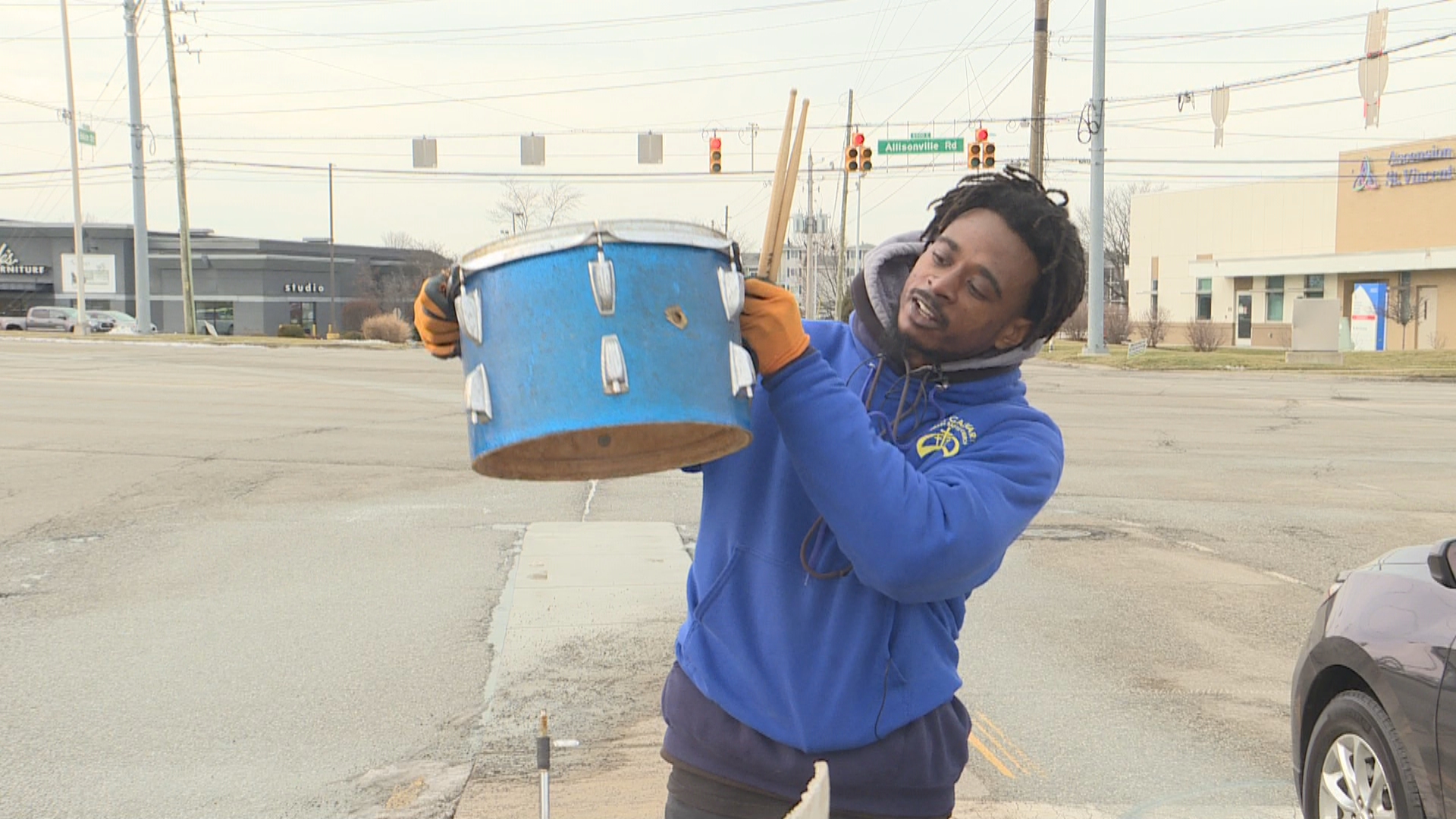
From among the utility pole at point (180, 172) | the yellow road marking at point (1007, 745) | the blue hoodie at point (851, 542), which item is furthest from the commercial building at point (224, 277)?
the blue hoodie at point (851, 542)

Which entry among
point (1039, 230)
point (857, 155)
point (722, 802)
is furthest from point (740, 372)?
point (857, 155)

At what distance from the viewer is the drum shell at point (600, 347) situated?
172 centimetres

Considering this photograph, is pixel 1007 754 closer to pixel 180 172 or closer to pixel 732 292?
pixel 732 292

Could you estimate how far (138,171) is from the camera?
136 feet

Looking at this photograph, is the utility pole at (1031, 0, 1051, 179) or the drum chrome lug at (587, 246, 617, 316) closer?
the drum chrome lug at (587, 246, 617, 316)

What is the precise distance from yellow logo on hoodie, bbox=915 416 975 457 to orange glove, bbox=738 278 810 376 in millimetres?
328

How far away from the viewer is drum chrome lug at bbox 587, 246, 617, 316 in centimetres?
175

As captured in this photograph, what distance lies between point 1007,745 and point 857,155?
1063 inches

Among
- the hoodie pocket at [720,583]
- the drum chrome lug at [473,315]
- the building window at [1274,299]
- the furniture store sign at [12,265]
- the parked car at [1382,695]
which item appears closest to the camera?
the drum chrome lug at [473,315]

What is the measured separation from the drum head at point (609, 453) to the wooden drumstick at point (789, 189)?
0.28 m

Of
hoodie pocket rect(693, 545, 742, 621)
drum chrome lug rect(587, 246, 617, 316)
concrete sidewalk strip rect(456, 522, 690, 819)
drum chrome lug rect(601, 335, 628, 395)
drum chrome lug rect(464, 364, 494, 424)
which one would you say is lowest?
concrete sidewalk strip rect(456, 522, 690, 819)

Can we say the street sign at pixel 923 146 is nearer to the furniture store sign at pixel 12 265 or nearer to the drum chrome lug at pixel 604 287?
the drum chrome lug at pixel 604 287

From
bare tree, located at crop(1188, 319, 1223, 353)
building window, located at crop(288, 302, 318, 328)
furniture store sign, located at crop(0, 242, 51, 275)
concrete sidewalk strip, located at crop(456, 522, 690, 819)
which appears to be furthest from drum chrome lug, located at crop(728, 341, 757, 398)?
furniture store sign, located at crop(0, 242, 51, 275)

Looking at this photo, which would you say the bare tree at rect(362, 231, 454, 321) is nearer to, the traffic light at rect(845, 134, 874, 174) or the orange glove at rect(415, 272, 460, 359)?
the traffic light at rect(845, 134, 874, 174)
